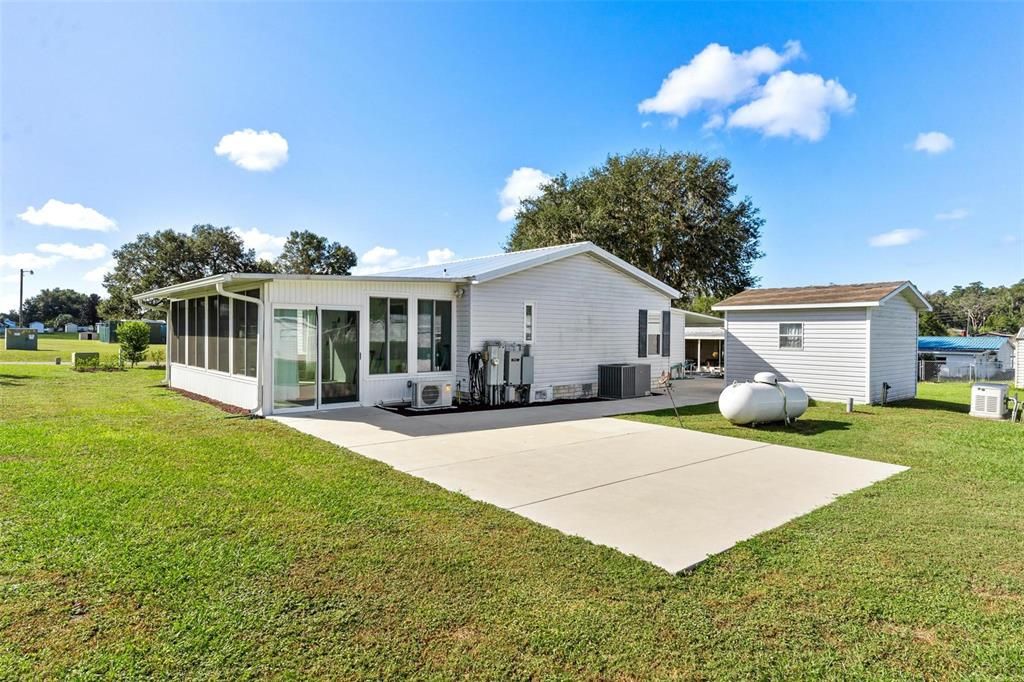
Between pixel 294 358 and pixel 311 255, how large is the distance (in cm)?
4181

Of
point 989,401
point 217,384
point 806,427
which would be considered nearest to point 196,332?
point 217,384

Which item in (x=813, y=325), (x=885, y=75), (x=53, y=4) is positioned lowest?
(x=813, y=325)

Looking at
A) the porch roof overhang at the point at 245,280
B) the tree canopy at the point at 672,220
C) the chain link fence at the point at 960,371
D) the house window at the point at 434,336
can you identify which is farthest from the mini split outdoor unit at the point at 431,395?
the chain link fence at the point at 960,371

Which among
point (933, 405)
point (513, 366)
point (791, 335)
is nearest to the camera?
point (513, 366)

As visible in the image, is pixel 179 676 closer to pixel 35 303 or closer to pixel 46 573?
pixel 46 573

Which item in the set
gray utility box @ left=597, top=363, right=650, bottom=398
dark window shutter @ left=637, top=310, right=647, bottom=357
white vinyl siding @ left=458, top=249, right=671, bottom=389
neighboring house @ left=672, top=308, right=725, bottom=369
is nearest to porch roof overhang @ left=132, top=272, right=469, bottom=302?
white vinyl siding @ left=458, top=249, right=671, bottom=389

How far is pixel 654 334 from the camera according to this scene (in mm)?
15367

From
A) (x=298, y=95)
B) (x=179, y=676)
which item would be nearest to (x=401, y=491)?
(x=179, y=676)

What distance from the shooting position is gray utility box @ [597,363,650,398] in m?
13.3

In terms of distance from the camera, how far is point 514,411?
1084 cm

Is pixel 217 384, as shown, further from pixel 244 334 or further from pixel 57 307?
pixel 57 307

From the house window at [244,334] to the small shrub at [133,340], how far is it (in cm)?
1255

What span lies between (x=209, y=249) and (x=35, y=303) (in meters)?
53.2

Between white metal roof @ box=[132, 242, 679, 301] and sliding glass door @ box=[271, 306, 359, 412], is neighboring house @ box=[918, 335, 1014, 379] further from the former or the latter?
sliding glass door @ box=[271, 306, 359, 412]
